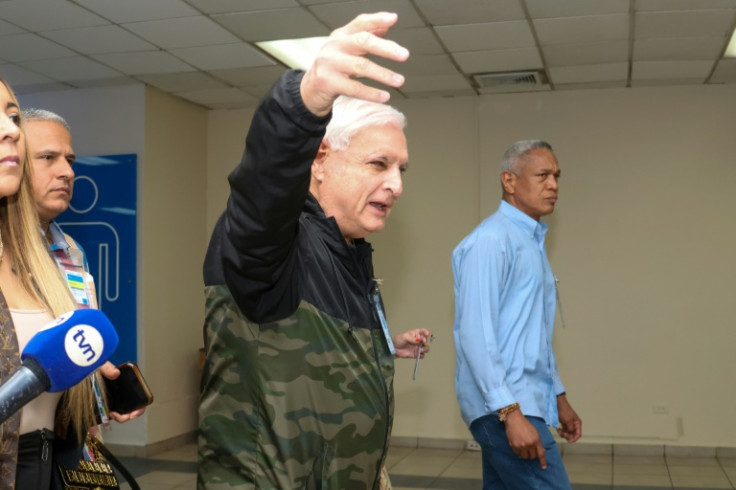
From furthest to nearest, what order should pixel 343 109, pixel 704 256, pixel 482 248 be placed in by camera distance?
pixel 704 256
pixel 482 248
pixel 343 109

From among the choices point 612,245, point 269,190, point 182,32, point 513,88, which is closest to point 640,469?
point 612,245

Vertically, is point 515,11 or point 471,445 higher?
point 515,11

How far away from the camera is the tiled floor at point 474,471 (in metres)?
6.43

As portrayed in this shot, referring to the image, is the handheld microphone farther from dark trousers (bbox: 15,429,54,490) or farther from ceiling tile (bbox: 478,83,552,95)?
ceiling tile (bbox: 478,83,552,95)

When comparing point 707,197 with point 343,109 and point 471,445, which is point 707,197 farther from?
point 343,109

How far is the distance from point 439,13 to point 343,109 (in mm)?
3758

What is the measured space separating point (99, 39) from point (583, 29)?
3.21 m

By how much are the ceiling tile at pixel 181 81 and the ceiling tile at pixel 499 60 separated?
2.07m

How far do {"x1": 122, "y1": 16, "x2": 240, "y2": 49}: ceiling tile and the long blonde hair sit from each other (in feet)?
12.5

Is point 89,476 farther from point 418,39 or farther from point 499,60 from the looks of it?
point 499,60

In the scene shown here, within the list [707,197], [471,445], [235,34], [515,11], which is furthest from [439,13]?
[471,445]

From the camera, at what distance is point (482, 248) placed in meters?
3.51

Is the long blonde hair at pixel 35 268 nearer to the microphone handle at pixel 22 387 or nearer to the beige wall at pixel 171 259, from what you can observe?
the microphone handle at pixel 22 387

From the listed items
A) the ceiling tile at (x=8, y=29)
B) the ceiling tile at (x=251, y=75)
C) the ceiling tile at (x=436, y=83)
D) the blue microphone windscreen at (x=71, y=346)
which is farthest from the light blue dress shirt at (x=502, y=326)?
the ceiling tile at (x=436, y=83)
